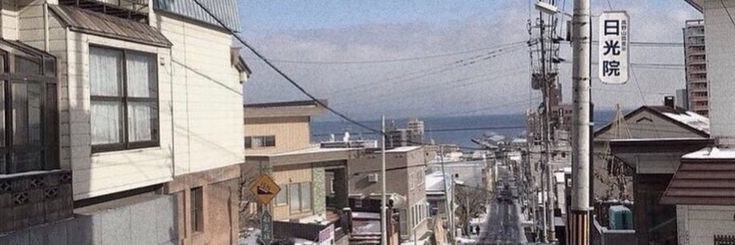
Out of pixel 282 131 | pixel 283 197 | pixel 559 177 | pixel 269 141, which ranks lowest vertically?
pixel 559 177

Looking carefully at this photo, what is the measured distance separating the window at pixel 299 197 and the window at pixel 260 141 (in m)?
2.62

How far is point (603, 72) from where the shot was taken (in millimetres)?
9336

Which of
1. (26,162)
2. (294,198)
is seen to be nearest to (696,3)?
(26,162)

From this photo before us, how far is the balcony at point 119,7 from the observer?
431 inches

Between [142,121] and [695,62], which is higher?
[695,62]

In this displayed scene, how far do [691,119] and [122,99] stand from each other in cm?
1495

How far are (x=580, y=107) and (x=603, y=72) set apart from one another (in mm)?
1597

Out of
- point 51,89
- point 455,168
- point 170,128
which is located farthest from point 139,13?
point 455,168

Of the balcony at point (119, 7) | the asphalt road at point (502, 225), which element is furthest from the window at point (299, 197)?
the balcony at point (119, 7)

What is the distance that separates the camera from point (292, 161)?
100 feet

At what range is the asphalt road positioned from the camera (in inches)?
1809

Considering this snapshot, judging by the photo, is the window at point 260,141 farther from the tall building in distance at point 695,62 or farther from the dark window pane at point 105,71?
the dark window pane at point 105,71

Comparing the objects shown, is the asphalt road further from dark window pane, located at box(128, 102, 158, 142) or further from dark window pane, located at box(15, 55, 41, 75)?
dark window pane, located at box(15, 55, 41, 75)

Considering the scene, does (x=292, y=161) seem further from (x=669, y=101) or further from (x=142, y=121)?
(x=142, y=121)
